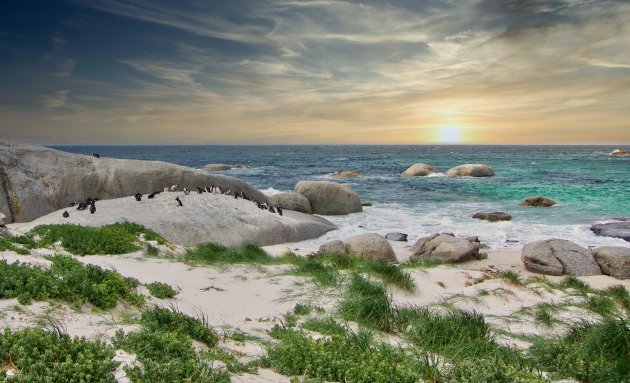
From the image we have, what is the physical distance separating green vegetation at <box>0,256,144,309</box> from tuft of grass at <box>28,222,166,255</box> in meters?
5.73

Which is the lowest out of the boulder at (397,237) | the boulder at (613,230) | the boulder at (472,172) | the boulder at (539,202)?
the boulder at (397,237)

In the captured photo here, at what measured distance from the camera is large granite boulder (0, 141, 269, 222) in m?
20.8

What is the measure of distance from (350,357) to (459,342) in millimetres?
2109

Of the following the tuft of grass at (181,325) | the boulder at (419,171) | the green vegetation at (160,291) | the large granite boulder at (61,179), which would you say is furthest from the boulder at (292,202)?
the boulder at (419,171)

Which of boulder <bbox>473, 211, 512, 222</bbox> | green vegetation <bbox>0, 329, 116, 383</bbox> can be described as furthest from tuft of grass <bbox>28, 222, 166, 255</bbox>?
boulder <bbox>473, 211, 512, 222</bbox>

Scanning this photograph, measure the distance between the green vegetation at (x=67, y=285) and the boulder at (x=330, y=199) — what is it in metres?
24.7

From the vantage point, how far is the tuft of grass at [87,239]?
1282 cm

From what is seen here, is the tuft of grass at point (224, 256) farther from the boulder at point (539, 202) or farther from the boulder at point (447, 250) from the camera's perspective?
the boulder at point (539, 202)

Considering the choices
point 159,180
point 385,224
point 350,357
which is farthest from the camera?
point 385,224

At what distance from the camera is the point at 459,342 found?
20.9 ft

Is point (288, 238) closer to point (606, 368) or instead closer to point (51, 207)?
point (51, 207)

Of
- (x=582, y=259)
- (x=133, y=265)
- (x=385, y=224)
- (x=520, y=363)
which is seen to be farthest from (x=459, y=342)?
(x=385, y=224)

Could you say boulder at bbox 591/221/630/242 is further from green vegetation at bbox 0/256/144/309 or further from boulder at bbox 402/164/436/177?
boulder at bbox 402/164/436/177

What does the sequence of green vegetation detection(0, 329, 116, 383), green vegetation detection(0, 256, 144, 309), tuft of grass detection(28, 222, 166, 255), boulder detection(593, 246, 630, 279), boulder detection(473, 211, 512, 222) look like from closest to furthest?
green vegetation detection(0, 329, 116, 383) → green vegetation detection(0, 256, 144, 309) → tuft of grass detection(28, 222, 166, 255) → boulder detection(593, 246, 630, 279) → boulder detection(473, 211, 512, 222)
